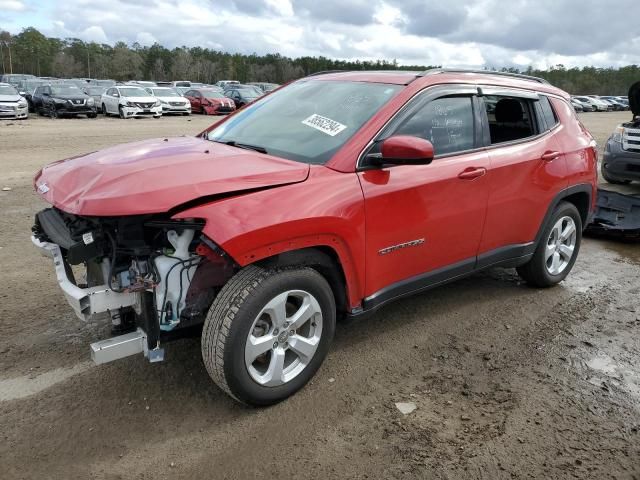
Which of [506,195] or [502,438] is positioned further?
[506,195]

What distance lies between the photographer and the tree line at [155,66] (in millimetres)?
96875

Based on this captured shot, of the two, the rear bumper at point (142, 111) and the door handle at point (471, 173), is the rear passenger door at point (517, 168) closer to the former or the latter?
the door handle at point (471, 173)

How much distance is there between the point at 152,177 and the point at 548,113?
11.3ft

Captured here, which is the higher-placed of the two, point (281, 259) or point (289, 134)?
point (289, 134)

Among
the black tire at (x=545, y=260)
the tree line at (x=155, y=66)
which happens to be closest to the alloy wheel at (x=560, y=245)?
the black tire at (x=545, y=260)

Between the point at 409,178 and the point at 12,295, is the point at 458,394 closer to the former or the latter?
the point at 409,178

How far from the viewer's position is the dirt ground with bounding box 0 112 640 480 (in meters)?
2.65

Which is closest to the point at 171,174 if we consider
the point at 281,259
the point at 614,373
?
the point at 281,259

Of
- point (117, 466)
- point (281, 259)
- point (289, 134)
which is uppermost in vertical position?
point (289, 134)

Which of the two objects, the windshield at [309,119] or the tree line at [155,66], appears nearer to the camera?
the windshield at [309,119]

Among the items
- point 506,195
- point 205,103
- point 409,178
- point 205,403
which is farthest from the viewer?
point 205,103

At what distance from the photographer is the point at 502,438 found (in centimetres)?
285

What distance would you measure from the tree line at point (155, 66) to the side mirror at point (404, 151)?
95.2m

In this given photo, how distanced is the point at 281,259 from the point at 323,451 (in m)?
1.00
